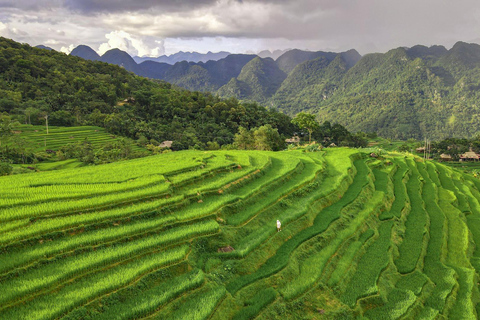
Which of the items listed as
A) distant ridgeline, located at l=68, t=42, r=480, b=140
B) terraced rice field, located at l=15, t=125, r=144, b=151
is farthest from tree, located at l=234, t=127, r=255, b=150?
distant ridgeline, located at l=68, t=42, r=480, b=140

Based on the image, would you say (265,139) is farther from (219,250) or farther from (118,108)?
(118,108)

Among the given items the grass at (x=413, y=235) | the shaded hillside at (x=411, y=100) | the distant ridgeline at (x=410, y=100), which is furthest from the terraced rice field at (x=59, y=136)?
the shaded hillside at (x=411, y=100)

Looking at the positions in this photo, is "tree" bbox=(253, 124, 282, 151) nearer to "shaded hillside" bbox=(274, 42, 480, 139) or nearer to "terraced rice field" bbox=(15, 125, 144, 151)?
"terraced rice field" bbox=(15, 125, 144, 151)

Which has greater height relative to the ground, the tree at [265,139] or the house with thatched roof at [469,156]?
the tree at [265,139]

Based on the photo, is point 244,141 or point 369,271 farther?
point 244,141

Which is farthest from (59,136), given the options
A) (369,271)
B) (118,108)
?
(369,271)

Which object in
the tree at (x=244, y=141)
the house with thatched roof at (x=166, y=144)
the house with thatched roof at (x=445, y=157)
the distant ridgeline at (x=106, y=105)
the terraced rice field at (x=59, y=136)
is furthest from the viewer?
the house with thatched roof at (x=445, y=157)

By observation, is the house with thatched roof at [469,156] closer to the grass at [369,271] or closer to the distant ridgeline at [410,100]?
the distant ridgeline at [410,100]
